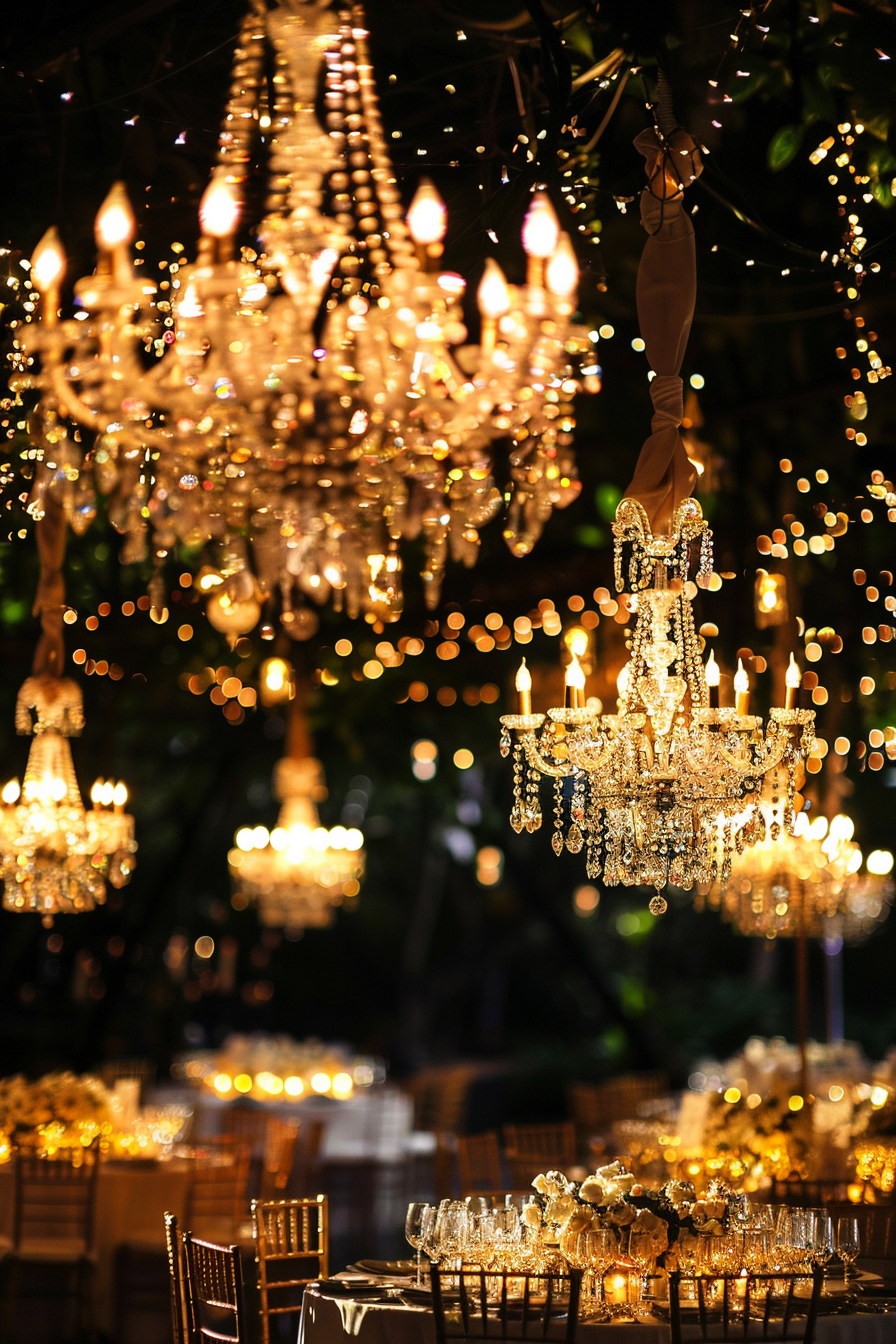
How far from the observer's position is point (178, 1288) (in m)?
4.79

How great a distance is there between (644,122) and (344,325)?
1243mm

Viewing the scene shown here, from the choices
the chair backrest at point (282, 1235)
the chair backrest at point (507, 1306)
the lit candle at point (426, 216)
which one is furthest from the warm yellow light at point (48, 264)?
the chair backrest at point (282, 1235)

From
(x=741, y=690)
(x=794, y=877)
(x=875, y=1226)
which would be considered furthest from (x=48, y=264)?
(x=794, y=877)

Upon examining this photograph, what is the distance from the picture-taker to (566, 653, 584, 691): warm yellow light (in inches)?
170

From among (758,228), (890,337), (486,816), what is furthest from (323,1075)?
(758,228)

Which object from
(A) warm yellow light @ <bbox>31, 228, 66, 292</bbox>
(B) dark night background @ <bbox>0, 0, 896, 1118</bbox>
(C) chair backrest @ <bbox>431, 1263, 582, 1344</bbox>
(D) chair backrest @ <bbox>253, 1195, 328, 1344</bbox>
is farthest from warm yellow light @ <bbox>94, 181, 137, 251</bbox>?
(D) chair backrest @ <bbox>253, 1195, 328, 1344</bbox>

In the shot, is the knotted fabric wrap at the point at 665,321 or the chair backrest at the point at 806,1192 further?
the chair backrest at the point at 806,1192

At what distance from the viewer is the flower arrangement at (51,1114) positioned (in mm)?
7719

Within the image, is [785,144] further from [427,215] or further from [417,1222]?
[417,1222]

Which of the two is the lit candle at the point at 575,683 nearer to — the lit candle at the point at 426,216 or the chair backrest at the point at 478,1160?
the lit candle at the point at 426,216

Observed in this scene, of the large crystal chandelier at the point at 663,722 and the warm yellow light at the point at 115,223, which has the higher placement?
the warm yellow light at the point at 115,223

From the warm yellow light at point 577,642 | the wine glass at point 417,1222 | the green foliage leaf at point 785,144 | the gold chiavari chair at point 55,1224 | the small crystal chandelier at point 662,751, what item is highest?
the green foliage leaf at point 785,144

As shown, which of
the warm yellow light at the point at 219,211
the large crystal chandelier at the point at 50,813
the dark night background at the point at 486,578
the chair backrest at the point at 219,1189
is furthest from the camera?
the chair backrest at the point at 219,1189

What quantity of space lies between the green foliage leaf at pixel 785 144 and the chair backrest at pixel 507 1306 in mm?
3166
